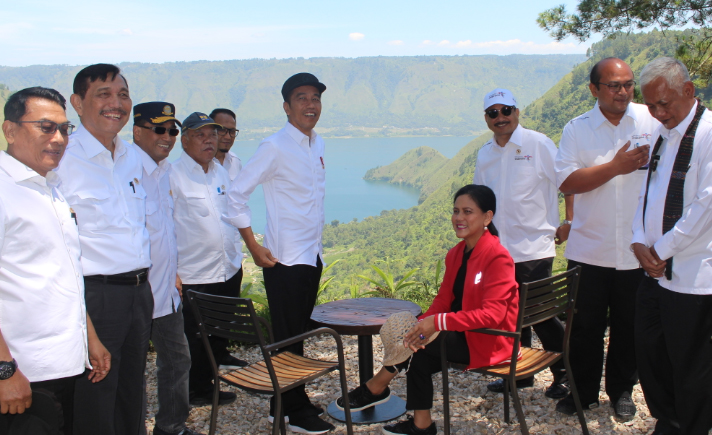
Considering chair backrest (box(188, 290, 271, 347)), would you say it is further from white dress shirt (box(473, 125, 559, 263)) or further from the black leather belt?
white dress shirt (box(473, 125, 559, 263))

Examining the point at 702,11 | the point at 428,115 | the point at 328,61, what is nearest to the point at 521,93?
the point at 428,115

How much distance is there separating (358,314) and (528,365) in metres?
1.14

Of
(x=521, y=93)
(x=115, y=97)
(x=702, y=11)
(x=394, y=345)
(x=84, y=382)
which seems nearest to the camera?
(x=84, y=382)

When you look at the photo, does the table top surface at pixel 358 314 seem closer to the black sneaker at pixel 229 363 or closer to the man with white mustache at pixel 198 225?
the man with white mustache at pixel 198 225

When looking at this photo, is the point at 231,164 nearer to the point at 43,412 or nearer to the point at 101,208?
the point at 101,208

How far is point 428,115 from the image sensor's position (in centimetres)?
14000

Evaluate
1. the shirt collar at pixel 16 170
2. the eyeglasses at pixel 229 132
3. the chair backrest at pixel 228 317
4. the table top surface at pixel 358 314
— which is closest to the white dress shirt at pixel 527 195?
the table top surface at pixel 358 314

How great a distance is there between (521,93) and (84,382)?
138m

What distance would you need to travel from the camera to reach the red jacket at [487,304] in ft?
9.37

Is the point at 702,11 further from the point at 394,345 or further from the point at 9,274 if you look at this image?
the point at 9,274

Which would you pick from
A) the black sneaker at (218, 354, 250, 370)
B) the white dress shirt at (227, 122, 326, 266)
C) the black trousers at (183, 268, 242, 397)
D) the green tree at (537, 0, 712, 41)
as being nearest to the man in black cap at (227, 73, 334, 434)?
the white dress shirt at (227, 122, 326, 266)

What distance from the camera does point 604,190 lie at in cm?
332

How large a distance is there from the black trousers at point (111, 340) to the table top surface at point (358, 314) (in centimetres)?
111

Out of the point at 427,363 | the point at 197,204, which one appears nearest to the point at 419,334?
the point at 427,363
